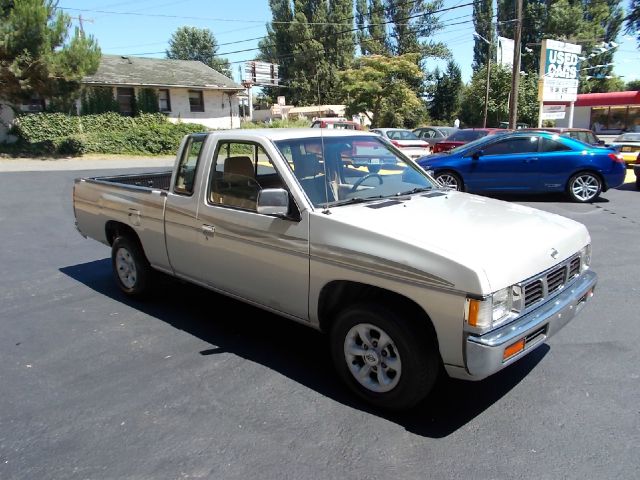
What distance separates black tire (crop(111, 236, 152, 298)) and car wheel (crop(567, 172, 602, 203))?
9.39 metres

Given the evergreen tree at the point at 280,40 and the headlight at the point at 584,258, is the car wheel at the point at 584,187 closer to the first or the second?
the headlight at the point at 584,258

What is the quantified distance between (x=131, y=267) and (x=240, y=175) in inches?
70.6

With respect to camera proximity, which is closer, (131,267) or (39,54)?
(131,267)

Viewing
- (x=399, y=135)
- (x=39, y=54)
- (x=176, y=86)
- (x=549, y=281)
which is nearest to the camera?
(x=549, y=281)

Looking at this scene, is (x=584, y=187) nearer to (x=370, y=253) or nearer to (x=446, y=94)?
(x=370, y=253)

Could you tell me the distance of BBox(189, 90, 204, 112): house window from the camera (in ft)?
109

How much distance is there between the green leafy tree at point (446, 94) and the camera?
51.7 metres

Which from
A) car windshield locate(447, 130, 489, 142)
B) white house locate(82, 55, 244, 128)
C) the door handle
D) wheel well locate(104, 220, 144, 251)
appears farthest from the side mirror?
white house locate(82, 55, 244, 128)

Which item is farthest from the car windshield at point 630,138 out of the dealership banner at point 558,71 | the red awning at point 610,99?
the red awning at point 610,99

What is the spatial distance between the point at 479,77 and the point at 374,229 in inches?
1861

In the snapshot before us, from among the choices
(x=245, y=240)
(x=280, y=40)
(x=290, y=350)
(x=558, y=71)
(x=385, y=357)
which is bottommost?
(x=290, y=350)

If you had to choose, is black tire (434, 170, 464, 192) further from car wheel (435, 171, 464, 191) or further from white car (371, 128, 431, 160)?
white car (371, 128, 431, 160)

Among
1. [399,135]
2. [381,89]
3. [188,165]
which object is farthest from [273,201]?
[381,89]

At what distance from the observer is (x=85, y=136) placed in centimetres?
2523
